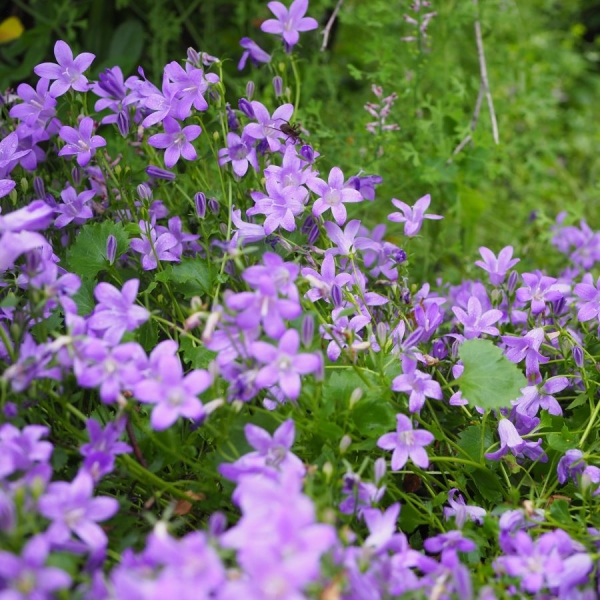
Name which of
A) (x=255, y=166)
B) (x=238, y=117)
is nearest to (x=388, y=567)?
(x=255, y=166)

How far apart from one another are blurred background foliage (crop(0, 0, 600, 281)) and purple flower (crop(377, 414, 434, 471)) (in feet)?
3.05

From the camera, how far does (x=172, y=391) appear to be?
41.6 inches

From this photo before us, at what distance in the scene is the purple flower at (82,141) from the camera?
1529mm

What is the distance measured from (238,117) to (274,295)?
2.44 feet

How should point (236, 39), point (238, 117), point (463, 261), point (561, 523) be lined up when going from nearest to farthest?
point (561, 523) < point (238, 117) < point (463, 261) < point (236, 39)

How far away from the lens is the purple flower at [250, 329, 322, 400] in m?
1.06

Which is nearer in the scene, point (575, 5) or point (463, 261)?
point (463, 261)

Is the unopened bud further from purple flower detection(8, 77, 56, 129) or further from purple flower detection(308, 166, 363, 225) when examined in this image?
purple flower detection(8, 77, 56, 129)

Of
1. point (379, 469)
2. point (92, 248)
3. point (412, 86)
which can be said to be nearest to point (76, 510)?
point (379, 469)

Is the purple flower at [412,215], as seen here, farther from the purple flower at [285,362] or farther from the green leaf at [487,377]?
the purple flower at [285,362]

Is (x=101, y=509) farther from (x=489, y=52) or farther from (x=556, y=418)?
(x=489, y=52)

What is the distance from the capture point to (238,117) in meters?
1.69

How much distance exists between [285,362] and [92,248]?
650 millimetres

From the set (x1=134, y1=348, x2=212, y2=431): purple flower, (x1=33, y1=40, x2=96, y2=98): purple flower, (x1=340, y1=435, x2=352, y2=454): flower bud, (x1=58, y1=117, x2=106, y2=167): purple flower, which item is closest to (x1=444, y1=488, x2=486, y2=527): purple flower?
(x1=340, y1=435, x2=352, y2=454): flower bud
